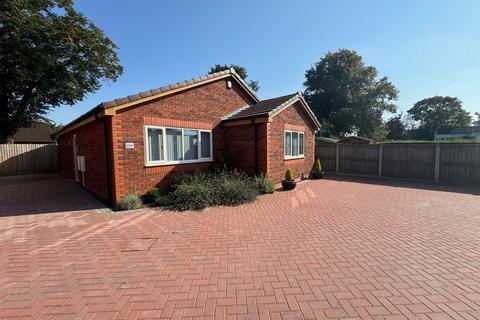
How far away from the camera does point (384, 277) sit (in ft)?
10.5

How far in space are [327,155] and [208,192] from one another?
11.3m

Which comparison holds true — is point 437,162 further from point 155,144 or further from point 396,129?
point 396,129

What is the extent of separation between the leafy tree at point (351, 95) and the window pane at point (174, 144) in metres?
25.7

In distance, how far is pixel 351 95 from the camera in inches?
1128

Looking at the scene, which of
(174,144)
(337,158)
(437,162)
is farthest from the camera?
(337,158)

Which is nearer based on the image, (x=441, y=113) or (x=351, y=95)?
(x=351, y=95)

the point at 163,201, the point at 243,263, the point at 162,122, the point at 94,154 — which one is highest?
the point at 162,122

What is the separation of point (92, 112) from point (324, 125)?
30056 mm

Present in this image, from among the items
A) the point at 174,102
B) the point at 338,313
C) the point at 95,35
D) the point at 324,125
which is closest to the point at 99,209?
the point at 174,102

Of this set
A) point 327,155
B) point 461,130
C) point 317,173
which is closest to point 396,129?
point 461,130

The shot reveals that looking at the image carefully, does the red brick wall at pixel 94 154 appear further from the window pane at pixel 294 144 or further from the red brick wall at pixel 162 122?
the window pane at pixel 294 144

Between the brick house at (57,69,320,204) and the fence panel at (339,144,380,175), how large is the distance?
412 cm

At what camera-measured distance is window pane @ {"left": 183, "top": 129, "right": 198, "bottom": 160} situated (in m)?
8.72

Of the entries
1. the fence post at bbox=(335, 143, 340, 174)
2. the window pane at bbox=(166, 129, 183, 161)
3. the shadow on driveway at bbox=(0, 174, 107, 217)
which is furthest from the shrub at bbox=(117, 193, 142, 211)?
the fence post at bbox=(335, 143, 340, 174)
